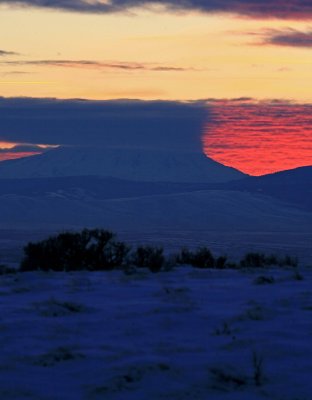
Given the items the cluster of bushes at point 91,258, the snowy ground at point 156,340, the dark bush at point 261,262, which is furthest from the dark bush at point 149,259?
the snowy ground at point 156,340

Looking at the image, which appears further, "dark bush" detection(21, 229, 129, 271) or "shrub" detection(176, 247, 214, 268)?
"shrub" detection(176, 247, 214, 268)

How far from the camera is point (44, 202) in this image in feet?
595

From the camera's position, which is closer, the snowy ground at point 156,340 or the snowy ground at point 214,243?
the snowy ground at point 156,340

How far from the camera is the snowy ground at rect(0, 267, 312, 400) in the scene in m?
6.69

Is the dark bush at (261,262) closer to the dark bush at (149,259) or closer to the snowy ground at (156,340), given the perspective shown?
the dark bush at (149,259)

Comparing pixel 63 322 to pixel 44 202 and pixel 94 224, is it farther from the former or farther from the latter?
pixel 44 202

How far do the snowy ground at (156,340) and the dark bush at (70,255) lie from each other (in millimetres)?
4456

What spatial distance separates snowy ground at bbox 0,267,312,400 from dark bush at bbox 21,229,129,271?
4.46 m

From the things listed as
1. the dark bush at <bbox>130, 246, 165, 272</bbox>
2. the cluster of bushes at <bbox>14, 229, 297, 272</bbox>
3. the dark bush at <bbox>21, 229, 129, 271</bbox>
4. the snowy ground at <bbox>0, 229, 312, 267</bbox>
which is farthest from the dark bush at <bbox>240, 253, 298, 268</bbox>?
the snowy ground at <bbox>0, 229, 312, 267</bbox>

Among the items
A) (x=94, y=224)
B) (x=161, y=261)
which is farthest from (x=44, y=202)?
(x=161, y=261)

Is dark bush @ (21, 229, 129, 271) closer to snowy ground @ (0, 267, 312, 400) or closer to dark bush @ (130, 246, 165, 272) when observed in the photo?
dark bush @ (130, 246, 165, 272)

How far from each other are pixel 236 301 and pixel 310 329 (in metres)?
2.12

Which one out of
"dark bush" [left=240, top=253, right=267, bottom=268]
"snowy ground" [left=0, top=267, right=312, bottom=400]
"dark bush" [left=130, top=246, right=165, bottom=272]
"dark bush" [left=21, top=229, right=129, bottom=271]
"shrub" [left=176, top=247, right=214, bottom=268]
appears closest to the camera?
"snowy ground" [left=0, top=267, right=312, bottom=400]

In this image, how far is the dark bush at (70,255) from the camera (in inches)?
680
